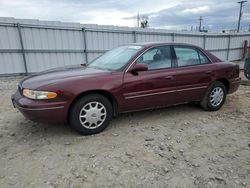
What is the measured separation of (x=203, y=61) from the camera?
15.3ft

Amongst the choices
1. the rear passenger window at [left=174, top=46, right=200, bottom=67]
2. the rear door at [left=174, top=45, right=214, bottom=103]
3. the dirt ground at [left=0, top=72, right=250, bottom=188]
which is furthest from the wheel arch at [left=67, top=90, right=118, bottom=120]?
the rear passenger window at [left=174, top=46, right=200, bottom=67]

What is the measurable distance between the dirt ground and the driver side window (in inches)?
41.7

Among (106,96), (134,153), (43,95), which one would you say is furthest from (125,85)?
(43,95)

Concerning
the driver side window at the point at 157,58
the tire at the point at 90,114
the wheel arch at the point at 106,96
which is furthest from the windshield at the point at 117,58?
the tire at the point at 90,114

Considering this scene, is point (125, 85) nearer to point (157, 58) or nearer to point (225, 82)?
point (157, 58)

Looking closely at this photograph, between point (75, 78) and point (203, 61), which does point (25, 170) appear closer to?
point (75, 78)

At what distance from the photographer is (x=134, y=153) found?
3104 millimetres

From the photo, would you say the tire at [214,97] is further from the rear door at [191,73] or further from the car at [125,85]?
the rear door at [191,73]

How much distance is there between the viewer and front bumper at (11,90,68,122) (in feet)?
10.5

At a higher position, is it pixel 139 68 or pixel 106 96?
pixel 139 68

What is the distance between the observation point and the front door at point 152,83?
381 cm

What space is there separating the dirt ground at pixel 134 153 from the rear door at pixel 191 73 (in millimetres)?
482

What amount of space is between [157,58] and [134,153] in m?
1.94

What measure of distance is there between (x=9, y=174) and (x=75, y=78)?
1587 mm
